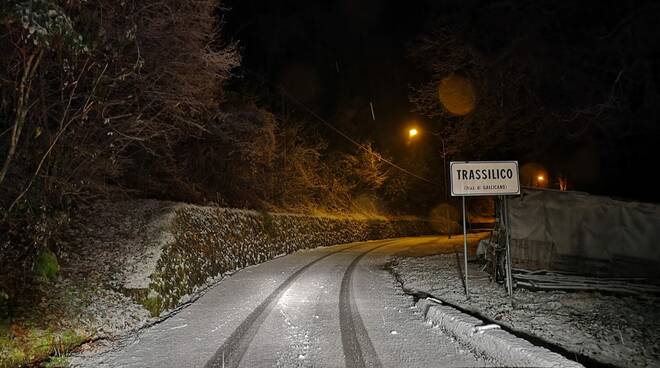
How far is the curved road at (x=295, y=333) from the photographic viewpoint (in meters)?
5.29

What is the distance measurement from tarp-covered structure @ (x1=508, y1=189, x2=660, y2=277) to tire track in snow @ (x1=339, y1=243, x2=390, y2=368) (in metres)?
5.00

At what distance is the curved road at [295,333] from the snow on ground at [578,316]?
1.40 metres

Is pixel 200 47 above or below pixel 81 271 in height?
above

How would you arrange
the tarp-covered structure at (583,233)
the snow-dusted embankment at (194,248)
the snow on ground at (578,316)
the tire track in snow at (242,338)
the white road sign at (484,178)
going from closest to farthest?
the tire track in snow at (242,338)
the snow on ground at (578,316)
the white road sign at (484,178)
the snow-dusted embankment at (194,248)
the tarp-covered structure at (583,233)

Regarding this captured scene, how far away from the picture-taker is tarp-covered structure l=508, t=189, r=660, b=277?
10.1 metres

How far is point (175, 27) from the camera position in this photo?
1003 cm

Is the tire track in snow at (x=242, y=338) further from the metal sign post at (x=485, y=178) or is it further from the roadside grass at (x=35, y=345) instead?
the metal sign post at (x=485, y=178)

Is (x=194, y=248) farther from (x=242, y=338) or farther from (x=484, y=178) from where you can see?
(x=484, y=178)

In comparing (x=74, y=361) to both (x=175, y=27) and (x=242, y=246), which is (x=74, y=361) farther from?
(x=242, y=246)

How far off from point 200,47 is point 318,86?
28598 millimetres

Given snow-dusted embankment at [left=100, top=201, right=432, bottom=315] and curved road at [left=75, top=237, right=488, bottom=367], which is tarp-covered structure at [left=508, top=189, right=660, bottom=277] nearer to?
curved road at [left=75, top=237, right=488, bottom=367]

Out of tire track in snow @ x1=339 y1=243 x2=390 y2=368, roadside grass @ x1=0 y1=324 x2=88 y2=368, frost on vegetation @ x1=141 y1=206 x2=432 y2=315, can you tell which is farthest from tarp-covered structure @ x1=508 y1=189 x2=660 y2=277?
roadside grass @ x1=0 y1=324 x2=88 y2=368

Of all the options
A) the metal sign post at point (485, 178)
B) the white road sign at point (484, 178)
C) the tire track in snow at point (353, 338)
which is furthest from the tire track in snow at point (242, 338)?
the white road sign at point (484, 178)

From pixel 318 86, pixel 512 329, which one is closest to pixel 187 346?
pixel 512 329
